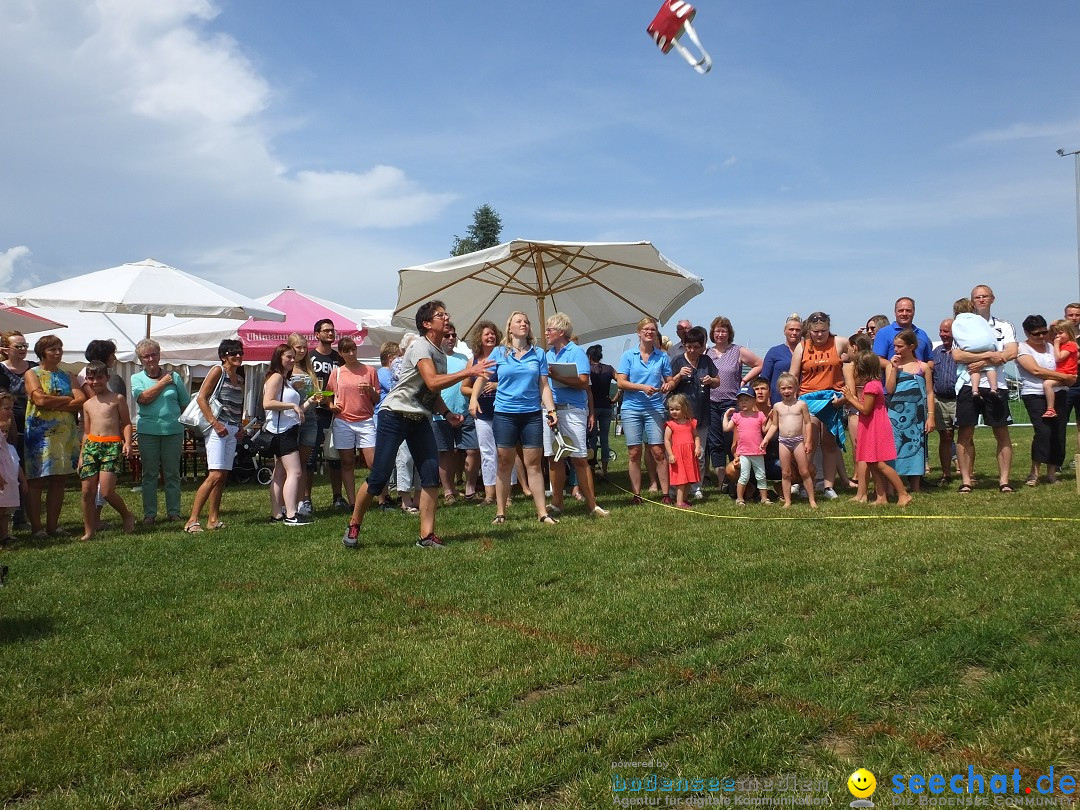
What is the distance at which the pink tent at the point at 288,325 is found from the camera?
51.2ft

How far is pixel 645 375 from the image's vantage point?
31.1ft

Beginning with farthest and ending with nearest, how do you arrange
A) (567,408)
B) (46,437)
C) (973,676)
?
(567,408) < (46,437) < (973,676)

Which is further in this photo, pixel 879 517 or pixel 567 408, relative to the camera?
pixel 567 408

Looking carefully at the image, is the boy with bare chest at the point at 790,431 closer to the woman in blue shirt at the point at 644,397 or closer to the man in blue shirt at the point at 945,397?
the woman in blue shirt at the point at 644,397

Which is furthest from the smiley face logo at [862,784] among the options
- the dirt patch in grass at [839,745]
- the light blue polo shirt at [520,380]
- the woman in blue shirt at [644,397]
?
the woman in blue shirt at [644,397]

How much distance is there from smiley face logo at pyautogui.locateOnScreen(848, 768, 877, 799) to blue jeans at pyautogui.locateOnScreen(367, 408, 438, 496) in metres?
4.53

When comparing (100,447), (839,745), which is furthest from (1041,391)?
(100,447)

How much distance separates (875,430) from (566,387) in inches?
124

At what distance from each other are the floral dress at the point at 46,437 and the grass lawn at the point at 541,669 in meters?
1.82

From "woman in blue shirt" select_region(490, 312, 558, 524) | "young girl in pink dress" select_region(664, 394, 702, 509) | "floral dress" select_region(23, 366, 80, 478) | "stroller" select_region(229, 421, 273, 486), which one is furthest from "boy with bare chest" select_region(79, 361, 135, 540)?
"young girl in pink dress" select_region(664, 394, 702, 509)

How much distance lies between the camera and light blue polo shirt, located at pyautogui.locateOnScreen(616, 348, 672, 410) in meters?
9.48

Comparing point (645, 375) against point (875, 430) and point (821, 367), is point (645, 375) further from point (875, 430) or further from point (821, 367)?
point (875, 430)

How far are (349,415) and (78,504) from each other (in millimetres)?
4240

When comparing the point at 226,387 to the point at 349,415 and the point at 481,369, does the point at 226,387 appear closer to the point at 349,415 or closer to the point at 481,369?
the point at 349,415
